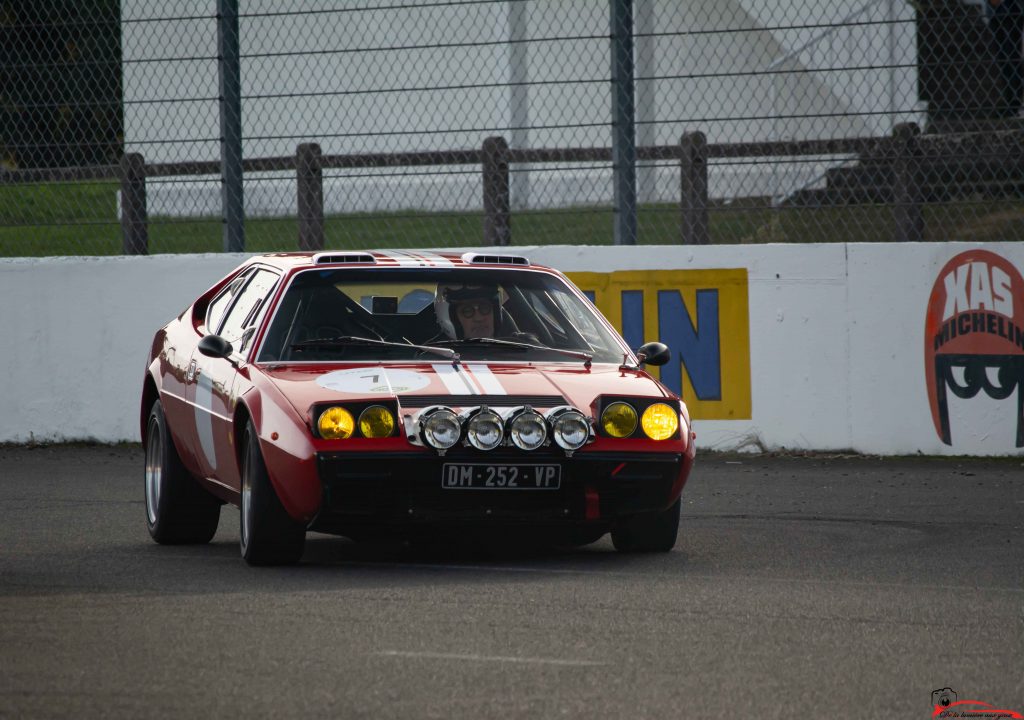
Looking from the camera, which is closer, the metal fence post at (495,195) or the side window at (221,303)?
the side window at (221,303)

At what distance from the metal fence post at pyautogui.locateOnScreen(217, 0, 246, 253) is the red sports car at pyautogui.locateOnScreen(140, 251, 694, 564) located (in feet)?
13.9

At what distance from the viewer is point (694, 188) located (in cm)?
1252

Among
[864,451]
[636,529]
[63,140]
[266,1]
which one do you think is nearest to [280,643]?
[636,529]

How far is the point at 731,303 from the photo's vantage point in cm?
1180

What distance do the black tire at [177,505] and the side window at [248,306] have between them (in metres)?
0.59

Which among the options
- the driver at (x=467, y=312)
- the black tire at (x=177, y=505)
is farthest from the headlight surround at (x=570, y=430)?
the black tire at (x=177, y=505)

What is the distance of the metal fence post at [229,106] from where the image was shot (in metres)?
12.7

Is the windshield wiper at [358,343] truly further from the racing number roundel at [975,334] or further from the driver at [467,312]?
the racing number roundel at [975,334]

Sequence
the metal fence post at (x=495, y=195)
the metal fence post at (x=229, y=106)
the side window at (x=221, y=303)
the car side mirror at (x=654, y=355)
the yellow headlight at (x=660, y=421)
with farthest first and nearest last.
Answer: the metal fence post at (x=495, y=195) → the metal fence post at (x=229, y=106) → the side window at (x=221, y=303) → the car side mirror at (x=654, y=355) → the yellow headlight at (x=660, y=421)

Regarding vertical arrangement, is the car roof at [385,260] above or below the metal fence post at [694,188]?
below

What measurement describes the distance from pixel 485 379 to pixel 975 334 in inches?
196

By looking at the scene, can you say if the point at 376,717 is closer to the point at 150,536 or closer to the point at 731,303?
the point at 150,536

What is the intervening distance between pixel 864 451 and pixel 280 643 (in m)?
6.70

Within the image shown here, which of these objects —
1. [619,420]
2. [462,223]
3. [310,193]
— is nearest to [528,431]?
[619,420]
